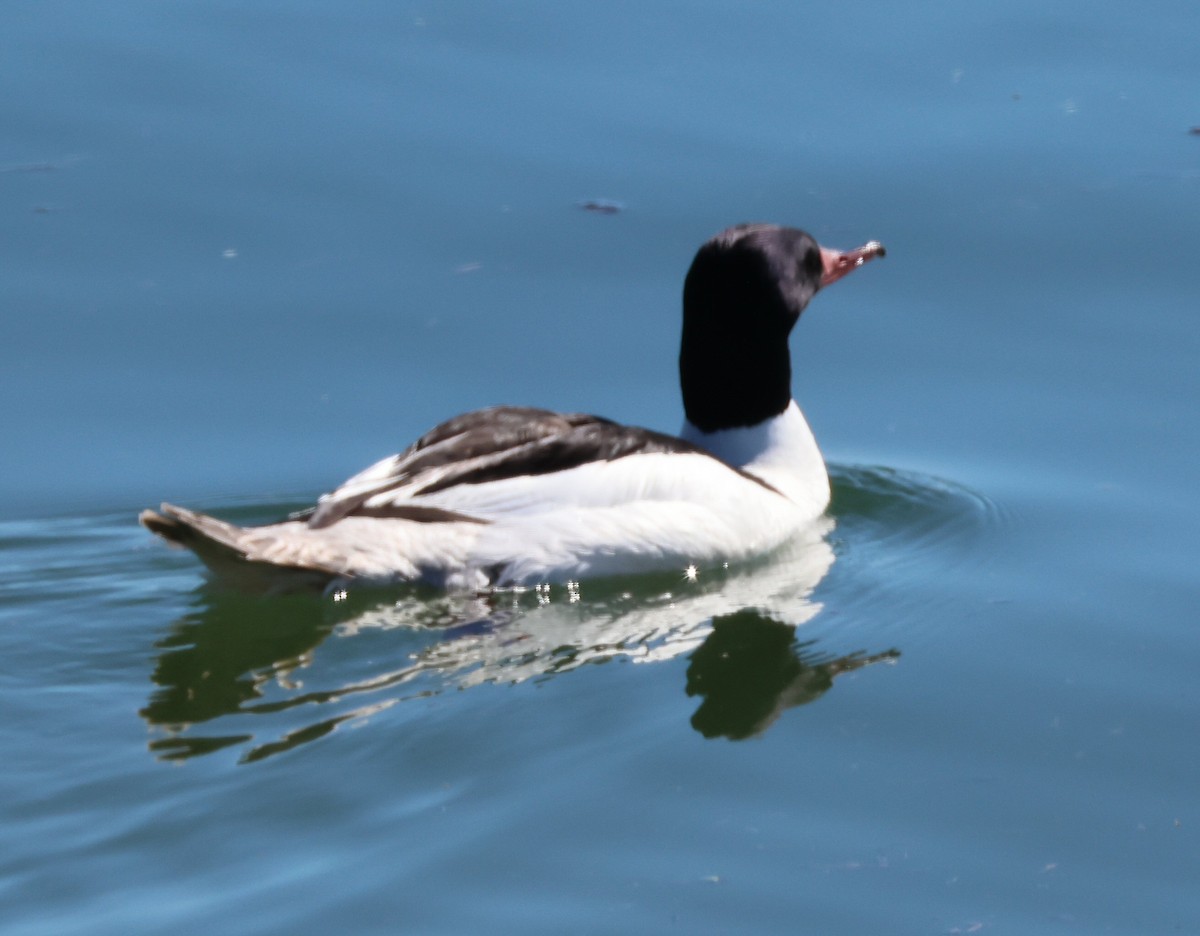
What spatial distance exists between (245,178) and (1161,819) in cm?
700

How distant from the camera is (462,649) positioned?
8117 millimetres

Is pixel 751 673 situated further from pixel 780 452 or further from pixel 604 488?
pixel 780 452

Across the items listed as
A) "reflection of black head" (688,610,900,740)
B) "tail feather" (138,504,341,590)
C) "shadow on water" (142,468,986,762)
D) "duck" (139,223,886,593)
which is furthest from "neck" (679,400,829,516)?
"tail feather" (138,504,341,590)

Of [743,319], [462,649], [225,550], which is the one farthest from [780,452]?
[225,550]

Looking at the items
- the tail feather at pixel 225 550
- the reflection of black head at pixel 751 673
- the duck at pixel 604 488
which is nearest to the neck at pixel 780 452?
the duck at pixel 604 488

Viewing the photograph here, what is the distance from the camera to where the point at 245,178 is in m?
11.9

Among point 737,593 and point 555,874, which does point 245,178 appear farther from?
point 555,874

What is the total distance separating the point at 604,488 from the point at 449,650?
1.22 meters

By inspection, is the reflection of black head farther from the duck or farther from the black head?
the black head

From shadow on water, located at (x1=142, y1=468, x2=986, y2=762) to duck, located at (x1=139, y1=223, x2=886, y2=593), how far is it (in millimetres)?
123

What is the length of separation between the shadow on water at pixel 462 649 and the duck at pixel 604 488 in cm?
12

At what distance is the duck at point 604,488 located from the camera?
849cm

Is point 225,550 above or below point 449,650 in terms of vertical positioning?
above

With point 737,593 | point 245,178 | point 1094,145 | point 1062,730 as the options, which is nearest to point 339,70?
point 245,178
